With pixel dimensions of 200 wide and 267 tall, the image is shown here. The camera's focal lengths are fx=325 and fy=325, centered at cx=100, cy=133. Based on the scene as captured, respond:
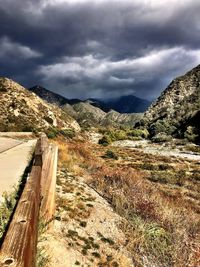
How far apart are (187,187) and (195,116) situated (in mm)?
66700

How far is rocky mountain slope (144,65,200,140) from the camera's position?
8719cm

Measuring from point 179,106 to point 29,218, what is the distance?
111 metres

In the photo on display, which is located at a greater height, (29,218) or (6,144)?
(29,218)

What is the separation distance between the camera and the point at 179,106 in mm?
110875

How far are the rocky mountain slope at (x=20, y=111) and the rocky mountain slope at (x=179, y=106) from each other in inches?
1584

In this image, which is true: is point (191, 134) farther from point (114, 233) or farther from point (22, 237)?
point (22, 237)

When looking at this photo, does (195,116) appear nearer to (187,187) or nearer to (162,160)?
(162,160)

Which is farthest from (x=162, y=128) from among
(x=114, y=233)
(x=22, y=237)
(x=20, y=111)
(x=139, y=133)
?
(x=22, y=237)

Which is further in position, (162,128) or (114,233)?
(162,128)

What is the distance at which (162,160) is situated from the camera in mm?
33344

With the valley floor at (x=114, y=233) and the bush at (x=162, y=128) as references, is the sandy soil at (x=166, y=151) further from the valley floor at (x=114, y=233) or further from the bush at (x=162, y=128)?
the valley floor at (x=114, y=233)

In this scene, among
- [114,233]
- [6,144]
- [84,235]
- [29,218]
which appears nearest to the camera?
[29,218]

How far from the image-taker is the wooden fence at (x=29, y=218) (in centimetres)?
295

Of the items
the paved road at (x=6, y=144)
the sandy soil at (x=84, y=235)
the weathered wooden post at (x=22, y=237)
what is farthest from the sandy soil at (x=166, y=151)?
the weathered wooden post at (x=22, y=237)
